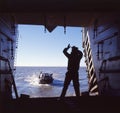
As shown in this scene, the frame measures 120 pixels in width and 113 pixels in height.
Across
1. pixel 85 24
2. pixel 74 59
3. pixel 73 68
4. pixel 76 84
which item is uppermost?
pixel 85 24

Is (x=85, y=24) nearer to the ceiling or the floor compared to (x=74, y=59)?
nearer to the ceiling

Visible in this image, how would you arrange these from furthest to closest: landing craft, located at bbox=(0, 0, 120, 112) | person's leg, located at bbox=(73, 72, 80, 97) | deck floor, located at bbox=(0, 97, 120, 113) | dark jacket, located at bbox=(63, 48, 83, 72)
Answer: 1. dark jacket, located at bbox=(63, 48, 83, 72)
2. person's leg, located at bbox=(73, 72, 80, 97)
3. deck floor, located at bbox=(0, 97, 120, 113)
4. landing craft, located at bbox=(0, 0, 120, 112)

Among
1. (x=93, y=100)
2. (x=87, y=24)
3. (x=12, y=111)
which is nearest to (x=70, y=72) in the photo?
(x=93, y=100)

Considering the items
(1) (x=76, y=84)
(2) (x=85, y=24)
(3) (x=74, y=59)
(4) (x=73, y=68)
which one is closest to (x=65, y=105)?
(1) (x=76, y=84)

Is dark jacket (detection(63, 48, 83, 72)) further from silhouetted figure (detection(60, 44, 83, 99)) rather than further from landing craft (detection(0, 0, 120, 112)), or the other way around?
landing craft (detection(0, 0, 120, 112))

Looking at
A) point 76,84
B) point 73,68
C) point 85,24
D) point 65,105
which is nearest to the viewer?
point 65,105

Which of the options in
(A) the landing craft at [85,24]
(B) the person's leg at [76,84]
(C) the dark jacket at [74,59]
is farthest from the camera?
(C) the dark jacket at [74,59]

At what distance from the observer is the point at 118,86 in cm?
795

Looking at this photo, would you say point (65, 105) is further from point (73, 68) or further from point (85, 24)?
point (85, 24)

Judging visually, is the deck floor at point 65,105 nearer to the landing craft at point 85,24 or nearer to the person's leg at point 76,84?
the landing craft at point 85,24

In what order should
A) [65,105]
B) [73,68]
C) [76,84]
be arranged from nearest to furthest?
1. [65,105]
2. [76,84]
3. [73,68]

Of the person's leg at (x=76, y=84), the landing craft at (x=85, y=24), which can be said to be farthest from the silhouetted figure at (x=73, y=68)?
the landing craft at (x=85, y=24)

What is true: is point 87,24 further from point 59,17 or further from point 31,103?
point 31,103

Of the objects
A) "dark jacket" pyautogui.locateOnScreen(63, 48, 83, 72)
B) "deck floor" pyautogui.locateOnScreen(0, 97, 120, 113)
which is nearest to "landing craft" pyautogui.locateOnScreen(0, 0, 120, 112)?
"deck floor" pyautogui.locateOnScreen(0, 97, 120, 113)
